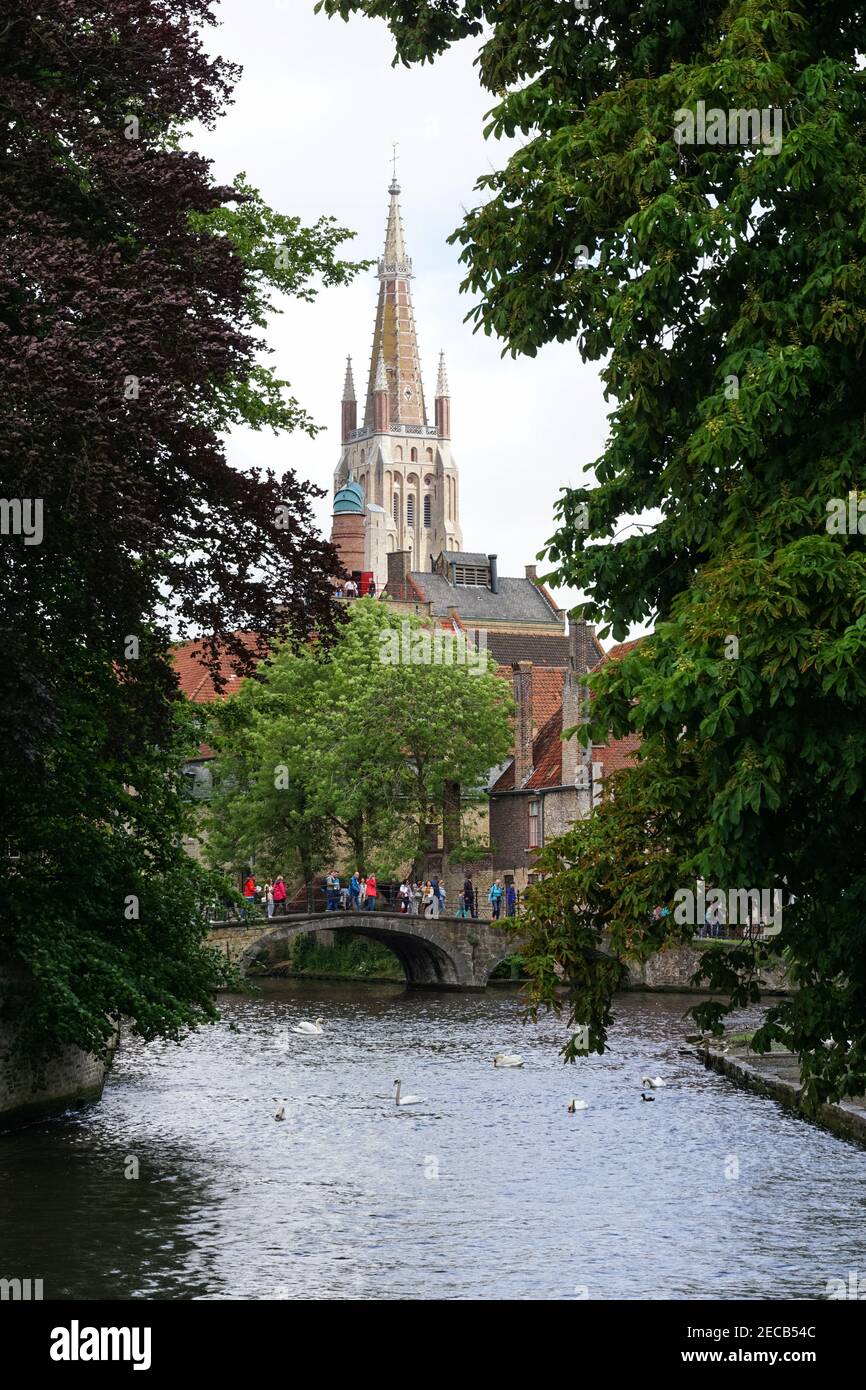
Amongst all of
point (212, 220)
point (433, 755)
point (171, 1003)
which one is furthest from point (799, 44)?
point (433, 755)

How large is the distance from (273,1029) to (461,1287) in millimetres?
24453

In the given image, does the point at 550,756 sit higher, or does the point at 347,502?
the point at 347,502

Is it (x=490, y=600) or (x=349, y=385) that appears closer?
(x=490, y=600)

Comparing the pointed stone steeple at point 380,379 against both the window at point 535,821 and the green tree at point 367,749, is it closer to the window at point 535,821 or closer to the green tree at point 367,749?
the window at point 535,821

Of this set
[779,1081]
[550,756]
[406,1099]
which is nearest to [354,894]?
[550,756]

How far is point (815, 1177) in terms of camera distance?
72.3 feet

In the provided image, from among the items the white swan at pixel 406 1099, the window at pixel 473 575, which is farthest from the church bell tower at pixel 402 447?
the white swan at pixel 406 1099

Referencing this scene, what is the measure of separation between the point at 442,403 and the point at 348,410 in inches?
401

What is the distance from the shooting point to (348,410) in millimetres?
178125

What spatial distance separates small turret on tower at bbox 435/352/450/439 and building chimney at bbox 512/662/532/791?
349 ft

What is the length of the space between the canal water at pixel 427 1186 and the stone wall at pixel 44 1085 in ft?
1.01

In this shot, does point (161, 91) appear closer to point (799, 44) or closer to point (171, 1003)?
point (799, 44)

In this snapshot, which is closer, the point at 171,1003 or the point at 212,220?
the point at 171,1003

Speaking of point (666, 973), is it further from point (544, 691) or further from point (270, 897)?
point (544, 691)
